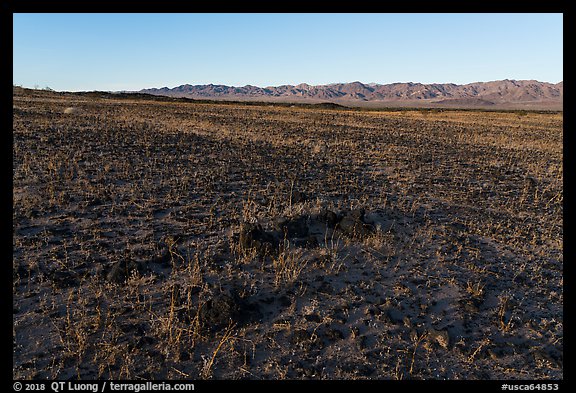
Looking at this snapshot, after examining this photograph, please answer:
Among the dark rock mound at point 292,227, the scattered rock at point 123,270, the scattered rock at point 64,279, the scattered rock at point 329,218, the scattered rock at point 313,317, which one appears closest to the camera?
the scattered rock at point 313,317

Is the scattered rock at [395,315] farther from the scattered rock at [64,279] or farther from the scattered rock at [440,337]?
the scattered rock at [64,279]

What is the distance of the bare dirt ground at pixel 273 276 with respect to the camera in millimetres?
4074

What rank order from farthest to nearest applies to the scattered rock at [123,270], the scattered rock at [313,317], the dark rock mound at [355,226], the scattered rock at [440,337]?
the dark rock mound at [355,226] < the scattered rock at [123,270] < the scattered rock at [313,317] < the scattered rock at [440,337]

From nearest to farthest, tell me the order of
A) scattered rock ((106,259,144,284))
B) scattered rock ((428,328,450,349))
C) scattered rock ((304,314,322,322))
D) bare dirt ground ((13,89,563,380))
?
1. bare dirt ground ((13,89,563,380))
2. scattered rock ((428,328,450,349))
3. scattered rock ((304,314,322,322))
4. scattered rock ((106,259,144,284))

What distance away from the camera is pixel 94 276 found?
5.27 meters

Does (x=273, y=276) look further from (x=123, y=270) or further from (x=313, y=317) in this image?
Answer: (x=123, y=270)

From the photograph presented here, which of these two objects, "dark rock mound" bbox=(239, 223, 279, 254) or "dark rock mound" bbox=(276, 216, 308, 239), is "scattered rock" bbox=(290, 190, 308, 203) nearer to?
"dark rock mound" bbox=(276, 216, 308, 239)

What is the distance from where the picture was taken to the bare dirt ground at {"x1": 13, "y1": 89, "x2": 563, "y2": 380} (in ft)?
13.4

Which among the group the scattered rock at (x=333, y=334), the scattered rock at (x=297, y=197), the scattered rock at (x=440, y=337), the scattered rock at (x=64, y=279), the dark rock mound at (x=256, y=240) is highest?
the scattered rock at (x=297, y=197)

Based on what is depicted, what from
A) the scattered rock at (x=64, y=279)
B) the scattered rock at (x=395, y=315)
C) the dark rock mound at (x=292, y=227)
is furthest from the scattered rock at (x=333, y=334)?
the scattered rock at (x=64, y=279)

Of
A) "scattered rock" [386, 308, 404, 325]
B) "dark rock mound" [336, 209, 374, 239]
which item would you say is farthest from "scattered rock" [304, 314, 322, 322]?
"dark rock mound" [336, 209, 374, 239]

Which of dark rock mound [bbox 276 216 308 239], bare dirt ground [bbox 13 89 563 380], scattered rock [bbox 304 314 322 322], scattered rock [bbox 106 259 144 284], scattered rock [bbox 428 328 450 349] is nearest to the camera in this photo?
bare dirt ground [bbox 13 89 563 380]

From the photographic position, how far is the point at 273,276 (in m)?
5.65
